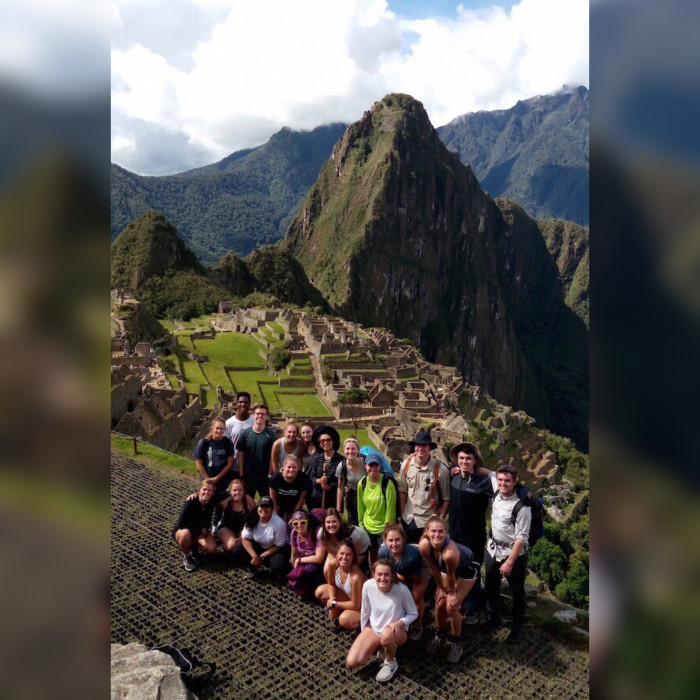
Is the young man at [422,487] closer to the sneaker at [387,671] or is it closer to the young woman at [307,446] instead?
the young woman at [307,446]

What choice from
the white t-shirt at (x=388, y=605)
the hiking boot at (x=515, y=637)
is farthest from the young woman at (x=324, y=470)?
the hiking boot at (x=515, y=637)

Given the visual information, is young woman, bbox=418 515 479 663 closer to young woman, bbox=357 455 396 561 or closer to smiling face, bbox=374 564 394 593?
smiling face, bbox=374 564 394 593

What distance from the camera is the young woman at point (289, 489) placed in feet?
19.0

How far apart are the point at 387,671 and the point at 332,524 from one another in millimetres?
1108

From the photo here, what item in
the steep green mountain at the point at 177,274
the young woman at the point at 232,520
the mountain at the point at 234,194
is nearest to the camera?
the young woman at the point at 232,520

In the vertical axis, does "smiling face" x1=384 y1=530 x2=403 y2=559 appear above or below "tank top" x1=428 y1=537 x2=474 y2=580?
above

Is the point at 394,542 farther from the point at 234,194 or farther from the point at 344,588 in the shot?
the point at 234,194

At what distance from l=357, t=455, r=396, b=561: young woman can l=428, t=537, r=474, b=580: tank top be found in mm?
656

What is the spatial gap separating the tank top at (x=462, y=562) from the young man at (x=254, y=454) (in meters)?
2.16

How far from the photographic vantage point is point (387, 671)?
445 centimetres

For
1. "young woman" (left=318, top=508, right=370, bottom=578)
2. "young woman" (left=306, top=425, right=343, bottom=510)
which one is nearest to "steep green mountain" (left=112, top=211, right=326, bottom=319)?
"young woman" (left=306, top=425, right=343, bottom=510)

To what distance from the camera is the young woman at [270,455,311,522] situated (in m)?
5.79
